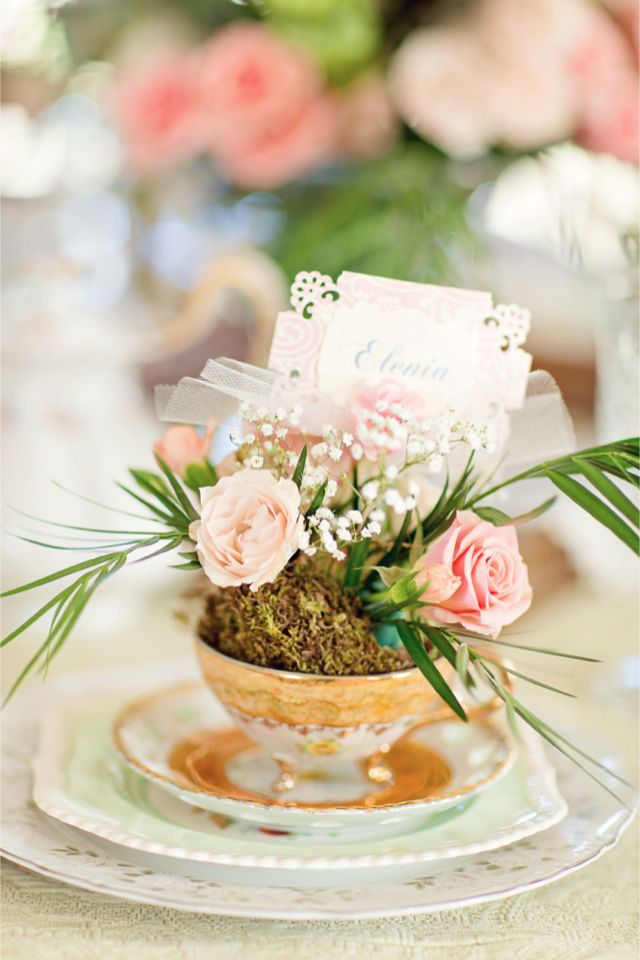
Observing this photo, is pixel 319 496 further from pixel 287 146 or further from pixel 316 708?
pixel 287 146

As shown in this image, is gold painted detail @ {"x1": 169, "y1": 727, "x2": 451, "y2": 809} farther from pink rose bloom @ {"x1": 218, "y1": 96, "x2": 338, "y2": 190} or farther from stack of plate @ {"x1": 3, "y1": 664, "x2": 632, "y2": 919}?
pink rose bloom @ {"x1": 218, "y1": 96, "x2": 338, "y2": 190}

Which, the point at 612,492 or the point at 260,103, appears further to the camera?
the point at 260,103

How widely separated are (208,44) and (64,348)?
38cm

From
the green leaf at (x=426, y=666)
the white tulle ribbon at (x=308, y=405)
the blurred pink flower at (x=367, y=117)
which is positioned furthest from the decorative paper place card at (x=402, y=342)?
the blurred pink flower at (x=367, y=117)

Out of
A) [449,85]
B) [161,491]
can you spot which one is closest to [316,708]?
[161,491]

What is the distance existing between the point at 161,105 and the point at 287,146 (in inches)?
5.7

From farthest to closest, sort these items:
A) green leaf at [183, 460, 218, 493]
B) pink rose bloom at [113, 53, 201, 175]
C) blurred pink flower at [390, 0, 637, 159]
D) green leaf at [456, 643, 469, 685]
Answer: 1. pink rose bloom at [113, 53, 201, 175]
2. blurred pink flower at [390, 0, 637, 159]
3. green leaf at [183, 460, 218, 493]
4. green leaf at [456, 643, 469, 685]

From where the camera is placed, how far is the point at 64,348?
106 centimetres

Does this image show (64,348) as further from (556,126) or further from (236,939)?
(236,939)

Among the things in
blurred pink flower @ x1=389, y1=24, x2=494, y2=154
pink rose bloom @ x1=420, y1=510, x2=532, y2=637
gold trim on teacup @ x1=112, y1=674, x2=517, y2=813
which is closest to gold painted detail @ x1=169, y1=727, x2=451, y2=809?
gold trim on teacup @ x1=112, y1=674, x2=517, y2=813

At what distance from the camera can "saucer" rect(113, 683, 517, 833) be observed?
21.5 inches

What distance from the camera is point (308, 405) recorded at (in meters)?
0.56

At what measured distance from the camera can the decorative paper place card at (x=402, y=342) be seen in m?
0.56

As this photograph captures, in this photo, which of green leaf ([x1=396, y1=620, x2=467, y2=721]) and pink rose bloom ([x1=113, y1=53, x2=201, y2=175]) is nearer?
green leaf ([x1=396, y1=620, x2=467, y2=721])
